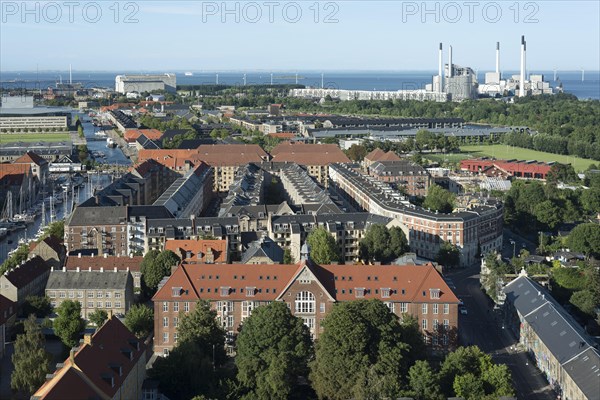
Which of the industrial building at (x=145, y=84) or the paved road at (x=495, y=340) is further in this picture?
the industrial building at (x=145, y=84)

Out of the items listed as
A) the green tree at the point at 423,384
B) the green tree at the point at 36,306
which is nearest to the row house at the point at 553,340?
the green tree at the point at 423,384

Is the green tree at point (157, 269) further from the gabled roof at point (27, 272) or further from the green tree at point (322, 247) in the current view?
the green tree at point (322, 247)

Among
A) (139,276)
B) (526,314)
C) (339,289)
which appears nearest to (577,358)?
(526,314)

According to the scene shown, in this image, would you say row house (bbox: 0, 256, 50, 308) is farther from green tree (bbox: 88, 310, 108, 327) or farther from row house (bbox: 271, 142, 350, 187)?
row house (bbox: 271, 142, 350, 187)

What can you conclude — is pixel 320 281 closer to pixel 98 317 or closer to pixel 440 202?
pixel 98 317

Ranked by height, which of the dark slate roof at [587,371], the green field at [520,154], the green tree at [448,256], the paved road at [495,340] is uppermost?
the green field at [520,154]

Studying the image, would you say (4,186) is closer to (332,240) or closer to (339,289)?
(332,240)
